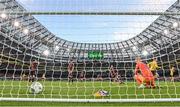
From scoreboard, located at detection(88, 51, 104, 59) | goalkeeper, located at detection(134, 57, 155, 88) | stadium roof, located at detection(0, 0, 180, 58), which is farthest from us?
scoreboard, located at detection(88, 51, 104, 59)

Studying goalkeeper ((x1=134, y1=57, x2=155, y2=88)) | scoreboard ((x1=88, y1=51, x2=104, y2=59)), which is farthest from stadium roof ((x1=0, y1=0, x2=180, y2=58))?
goalkeeper ((x1=134, y1=57, x2=155, y2=88))

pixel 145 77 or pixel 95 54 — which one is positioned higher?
pixel 95 54

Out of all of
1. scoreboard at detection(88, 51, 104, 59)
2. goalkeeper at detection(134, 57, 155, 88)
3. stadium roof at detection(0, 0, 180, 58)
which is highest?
stadium roof at detection(0, 0, 180, 58)

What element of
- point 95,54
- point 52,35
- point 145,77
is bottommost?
point 145,77

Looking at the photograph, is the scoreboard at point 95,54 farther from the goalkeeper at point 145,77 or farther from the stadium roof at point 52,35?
the goalkeeper at point 145,77

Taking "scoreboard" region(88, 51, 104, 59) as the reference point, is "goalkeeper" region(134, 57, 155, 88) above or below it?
below

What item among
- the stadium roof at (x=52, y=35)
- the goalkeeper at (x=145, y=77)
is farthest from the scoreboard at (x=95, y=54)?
the goalkeeper at (x=145, y=77)

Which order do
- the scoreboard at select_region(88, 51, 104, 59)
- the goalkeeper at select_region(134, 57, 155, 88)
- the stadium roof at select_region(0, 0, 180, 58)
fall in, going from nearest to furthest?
the stadium roof at select_region(0, 0, 180, 58), the goalkeeper at select_region(134, 57, 155, 88), the scoreboard at select_region(88, 51, 104, 59)

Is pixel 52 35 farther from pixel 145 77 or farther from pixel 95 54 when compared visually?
pixel 145 77

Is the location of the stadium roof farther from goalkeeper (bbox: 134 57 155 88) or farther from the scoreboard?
goalkeeper (bbox: 134 57 155 88)

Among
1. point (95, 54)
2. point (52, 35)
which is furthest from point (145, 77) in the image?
point (52, 35)

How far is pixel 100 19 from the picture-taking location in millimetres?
12695

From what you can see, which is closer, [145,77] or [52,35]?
[52,35]

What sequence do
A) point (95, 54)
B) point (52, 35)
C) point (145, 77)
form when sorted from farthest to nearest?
point (95, 54), point (145, 77), point (52, 35)
